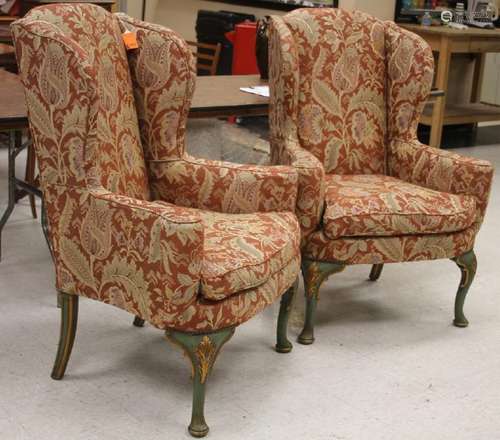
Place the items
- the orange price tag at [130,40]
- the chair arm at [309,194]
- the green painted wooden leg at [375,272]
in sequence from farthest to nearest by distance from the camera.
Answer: the green painted wooden leg at [375,272]
the chair arm at [309,194]
the orange price tag at [130,40]

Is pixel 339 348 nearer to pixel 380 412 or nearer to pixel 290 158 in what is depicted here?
pixel 380 412

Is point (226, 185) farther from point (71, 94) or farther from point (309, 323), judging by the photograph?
point (71, 94)

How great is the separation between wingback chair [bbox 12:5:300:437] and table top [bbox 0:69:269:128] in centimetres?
48

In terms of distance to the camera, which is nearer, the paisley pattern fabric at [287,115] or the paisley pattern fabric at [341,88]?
the paisley pattern fabric at [287,115]

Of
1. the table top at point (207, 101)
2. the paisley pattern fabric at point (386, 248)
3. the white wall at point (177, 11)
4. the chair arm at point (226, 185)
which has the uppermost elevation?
the white wall at point (177, 11)

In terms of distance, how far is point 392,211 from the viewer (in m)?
3.00

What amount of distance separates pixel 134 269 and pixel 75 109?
0.46 m

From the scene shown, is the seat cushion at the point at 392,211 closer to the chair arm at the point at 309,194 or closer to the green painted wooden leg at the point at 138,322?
the chair arm at the point at 309,194

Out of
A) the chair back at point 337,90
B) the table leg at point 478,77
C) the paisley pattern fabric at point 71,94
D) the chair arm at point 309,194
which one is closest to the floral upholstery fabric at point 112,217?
the paisley pattern fabric at point 71,94

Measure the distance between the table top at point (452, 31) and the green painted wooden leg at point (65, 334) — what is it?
152 inches

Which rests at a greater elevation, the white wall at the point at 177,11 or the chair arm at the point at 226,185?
the white wall at the point at 177,11

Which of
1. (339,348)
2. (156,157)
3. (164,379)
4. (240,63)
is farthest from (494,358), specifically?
(240,63)

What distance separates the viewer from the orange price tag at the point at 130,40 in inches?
110

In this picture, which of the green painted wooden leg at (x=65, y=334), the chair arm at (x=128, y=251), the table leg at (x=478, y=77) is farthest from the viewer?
the table leg at (x=478, y=77)
